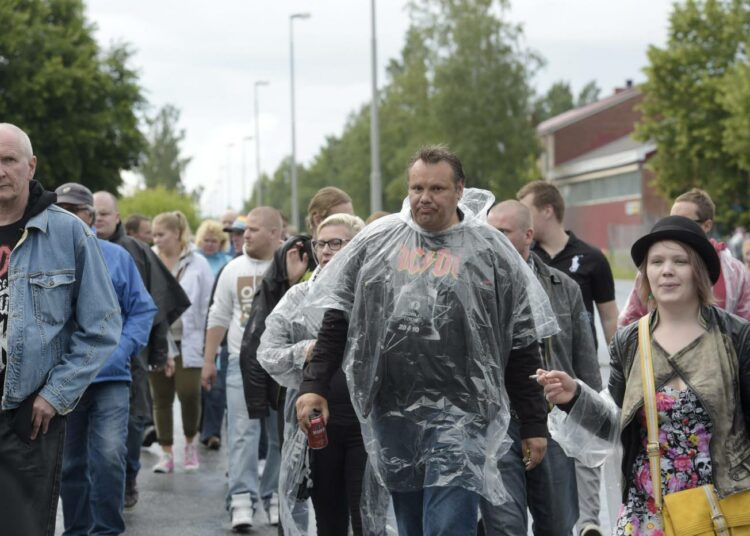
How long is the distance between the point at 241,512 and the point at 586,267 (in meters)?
2.59

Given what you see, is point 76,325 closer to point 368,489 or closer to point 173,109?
point 368,489

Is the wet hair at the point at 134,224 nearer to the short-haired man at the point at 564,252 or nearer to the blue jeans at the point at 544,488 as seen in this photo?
the short-haired man at the point at 564,252

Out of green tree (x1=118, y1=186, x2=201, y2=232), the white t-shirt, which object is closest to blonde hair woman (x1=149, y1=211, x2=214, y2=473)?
the white t-shirt

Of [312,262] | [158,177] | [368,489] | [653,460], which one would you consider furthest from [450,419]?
[158,177]

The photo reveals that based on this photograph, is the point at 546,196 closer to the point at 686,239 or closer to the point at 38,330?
the point at 686,239

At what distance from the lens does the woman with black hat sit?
4102 millimetres

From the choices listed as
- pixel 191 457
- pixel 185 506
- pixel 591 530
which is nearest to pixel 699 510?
pixel 591 530

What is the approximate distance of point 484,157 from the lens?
66688 millimetres

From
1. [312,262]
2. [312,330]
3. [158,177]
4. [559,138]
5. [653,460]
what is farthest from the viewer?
[158,177]

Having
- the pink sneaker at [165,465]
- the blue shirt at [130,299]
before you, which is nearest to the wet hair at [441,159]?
the blue shirt at [130,299]

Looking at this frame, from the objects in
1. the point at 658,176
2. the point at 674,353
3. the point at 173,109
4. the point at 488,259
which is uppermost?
the point at 173,109

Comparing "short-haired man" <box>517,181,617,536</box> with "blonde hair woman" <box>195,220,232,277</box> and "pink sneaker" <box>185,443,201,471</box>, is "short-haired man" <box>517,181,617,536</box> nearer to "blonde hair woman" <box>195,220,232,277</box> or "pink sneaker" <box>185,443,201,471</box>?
"pink sneaker" <box>185,443,201,471</box>

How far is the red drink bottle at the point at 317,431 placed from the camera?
524 cm

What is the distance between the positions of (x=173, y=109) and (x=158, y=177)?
601 centimetres
